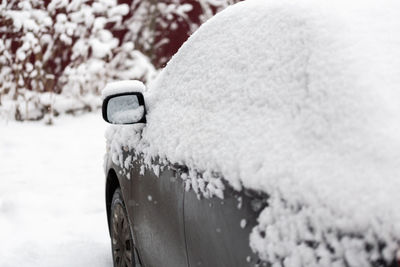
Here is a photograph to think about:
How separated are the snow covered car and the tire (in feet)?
1.83

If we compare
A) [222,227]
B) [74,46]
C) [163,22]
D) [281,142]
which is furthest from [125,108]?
[163,22]

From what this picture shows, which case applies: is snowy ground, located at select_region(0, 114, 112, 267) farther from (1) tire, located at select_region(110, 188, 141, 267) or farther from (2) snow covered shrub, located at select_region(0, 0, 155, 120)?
(1) tire, located at select_region(110, 188, 141, 267)

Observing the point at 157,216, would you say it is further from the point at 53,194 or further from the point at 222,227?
the point at 53,194

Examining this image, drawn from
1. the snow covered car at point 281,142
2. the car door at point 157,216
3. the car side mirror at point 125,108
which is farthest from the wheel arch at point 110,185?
the snow covered car at point 281,142

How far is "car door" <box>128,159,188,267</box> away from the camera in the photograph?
220cm

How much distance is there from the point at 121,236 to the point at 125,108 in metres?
0.87

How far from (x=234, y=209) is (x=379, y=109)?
518 mm

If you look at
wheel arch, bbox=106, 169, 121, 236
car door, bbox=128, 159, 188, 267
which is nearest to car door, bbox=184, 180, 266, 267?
car door, bbox=128, 159, 188, 267

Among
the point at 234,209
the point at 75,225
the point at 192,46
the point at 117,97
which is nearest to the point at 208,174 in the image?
the point at 234,209

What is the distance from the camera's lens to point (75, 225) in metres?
4.79

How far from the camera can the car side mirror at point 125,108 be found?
279cm

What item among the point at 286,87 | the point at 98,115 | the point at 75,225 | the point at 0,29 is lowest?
the point at 98,115

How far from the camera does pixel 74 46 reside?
9336mm

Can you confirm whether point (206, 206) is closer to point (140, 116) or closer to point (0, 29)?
point (140, 116)
